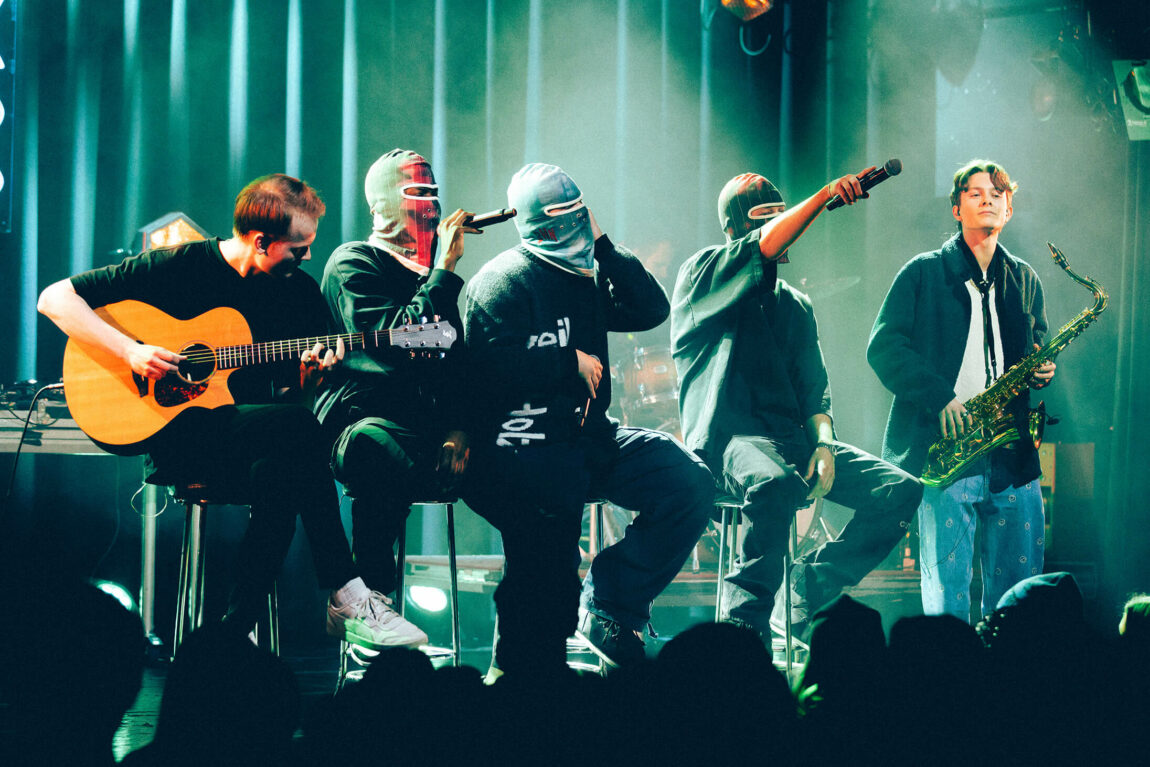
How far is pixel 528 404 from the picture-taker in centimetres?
275

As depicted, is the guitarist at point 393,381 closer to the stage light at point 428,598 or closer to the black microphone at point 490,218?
the black microphone at point 490,218

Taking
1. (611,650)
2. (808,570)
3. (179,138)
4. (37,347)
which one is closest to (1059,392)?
(808,570)

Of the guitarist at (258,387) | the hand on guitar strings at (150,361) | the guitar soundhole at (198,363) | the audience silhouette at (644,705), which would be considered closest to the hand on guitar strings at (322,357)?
the guitarist at (258,387)

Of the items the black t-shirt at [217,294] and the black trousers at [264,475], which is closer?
the black trousers at [264,475]

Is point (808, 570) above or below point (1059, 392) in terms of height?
below

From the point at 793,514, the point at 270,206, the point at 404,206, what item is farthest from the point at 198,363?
the point at 793,514

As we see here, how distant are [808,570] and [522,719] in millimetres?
2025

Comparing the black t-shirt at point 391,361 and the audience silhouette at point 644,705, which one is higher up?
the black t-shirt at point 391,361

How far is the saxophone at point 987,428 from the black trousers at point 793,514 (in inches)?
6.9

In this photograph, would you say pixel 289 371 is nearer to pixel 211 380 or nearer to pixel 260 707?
pixel 211 380

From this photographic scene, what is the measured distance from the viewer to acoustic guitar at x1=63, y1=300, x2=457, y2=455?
8.86 ft

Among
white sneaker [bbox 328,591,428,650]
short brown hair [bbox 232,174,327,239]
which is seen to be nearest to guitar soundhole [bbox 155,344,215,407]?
short brown hair [bbox 232,174,327,239]

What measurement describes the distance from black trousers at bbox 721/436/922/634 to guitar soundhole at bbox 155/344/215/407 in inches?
68.8

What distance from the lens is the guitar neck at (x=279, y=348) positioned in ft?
9.09
